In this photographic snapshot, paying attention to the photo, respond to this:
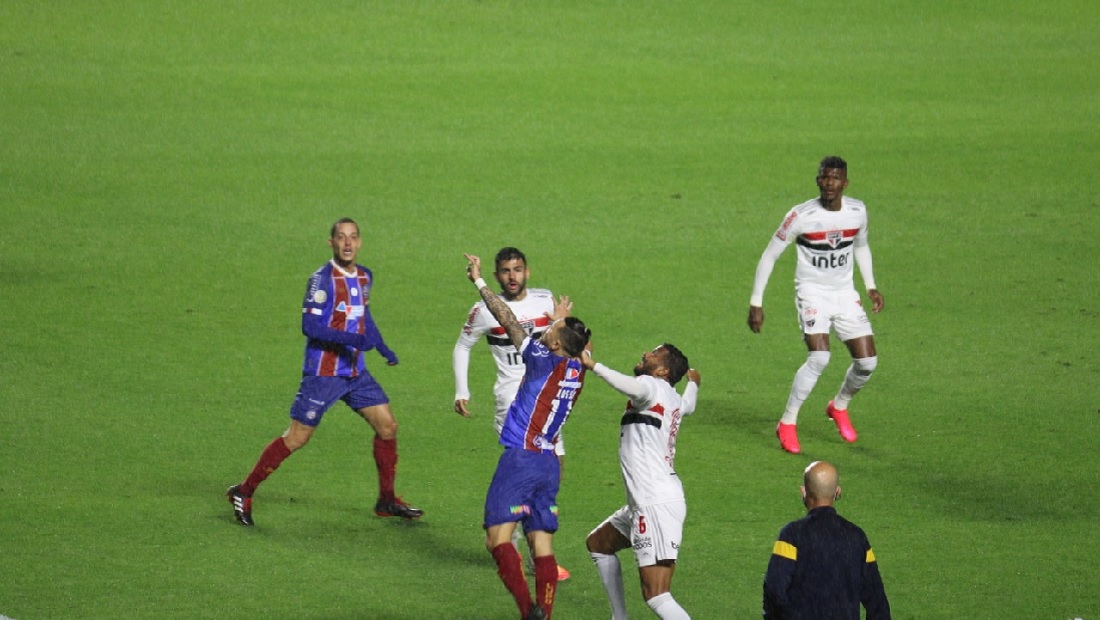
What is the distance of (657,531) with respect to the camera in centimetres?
792

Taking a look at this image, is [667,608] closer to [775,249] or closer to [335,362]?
[335,362]

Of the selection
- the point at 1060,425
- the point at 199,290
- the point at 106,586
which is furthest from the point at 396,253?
the point at 106,586

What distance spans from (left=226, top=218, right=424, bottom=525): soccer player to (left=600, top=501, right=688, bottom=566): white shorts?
2.50m

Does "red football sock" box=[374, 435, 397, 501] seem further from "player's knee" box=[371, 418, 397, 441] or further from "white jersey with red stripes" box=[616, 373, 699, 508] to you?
"white jersey with red stripes" box=[616, 373, 699, 508]

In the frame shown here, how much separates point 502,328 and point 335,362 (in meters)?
1.13

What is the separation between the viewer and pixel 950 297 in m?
15.9

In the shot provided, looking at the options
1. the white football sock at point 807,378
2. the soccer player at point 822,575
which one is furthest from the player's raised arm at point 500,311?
the white football sock at point 807,378

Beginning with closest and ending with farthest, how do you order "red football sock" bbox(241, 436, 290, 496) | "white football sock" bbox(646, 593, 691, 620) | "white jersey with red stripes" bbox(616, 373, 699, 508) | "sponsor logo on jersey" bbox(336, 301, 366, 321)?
"white football sock" bbox(646, 593, 691, 620) → "white jersey with red stripes" bbox(616, 373, 699, 508) → "red football sock" bbox(241, 436, 290, 496) → "sponsor logo on jersey" bbox(336, 301, 366, 321)

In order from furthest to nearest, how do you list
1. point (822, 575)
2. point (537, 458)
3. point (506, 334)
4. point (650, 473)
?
point (506, 334) → point (537, 458) → point (650, 473) → point (822, 575)

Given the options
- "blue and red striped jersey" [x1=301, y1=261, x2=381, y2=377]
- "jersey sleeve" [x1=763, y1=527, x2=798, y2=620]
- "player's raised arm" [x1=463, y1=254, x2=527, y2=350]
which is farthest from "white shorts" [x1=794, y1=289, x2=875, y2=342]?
"jersey sleeve" [x1=763, y1=527, x2=798, y2=620]

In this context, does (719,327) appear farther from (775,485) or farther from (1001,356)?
(775,485)

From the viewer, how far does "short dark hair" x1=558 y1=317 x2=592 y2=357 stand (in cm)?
795

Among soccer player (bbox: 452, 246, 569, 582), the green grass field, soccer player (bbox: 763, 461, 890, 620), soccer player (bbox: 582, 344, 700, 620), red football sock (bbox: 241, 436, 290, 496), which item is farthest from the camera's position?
red football sock (bbox: 241, 436, 290, 496)

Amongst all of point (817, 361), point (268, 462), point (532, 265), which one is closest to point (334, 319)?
point (268, 462)
